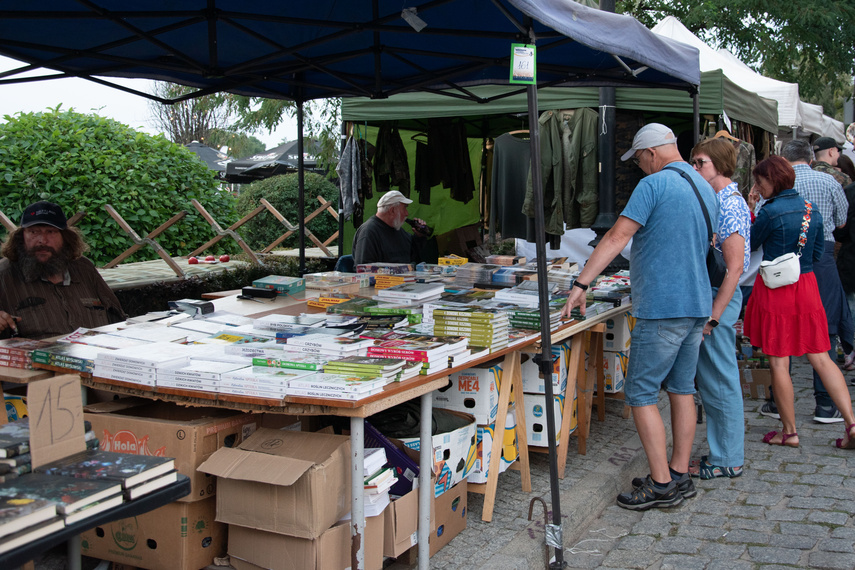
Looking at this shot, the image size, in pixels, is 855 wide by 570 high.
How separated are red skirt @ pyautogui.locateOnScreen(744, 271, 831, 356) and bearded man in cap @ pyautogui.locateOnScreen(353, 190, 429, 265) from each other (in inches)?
138

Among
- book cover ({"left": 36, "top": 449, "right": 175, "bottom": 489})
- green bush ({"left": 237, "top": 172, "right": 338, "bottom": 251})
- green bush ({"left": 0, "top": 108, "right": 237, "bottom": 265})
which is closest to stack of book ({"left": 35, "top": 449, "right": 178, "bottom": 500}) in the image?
book cover ({"left": 36, "top": 449, "right": 175, "bottom": 489})

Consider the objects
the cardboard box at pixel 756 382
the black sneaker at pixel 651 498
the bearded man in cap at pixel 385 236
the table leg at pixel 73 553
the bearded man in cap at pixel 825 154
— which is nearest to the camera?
the table leg at pixel 73 553

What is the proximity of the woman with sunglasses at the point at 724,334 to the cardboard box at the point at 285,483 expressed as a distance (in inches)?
95.7

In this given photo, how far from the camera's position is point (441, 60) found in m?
5.70

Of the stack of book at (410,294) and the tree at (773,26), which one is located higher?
the tree at (773,26)

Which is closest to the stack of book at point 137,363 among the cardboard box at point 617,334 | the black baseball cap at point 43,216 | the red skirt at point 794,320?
the black baseball cap at point 43,216

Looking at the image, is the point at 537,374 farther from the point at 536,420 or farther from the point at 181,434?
the point at 181,434

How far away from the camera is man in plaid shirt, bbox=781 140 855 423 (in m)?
5.49

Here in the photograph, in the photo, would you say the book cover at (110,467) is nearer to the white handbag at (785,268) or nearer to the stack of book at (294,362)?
the stack of book at (294,362)

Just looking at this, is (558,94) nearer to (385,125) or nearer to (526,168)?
(526,168)

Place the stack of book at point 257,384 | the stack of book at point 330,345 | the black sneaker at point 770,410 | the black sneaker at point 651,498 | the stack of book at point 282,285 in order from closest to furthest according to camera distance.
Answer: the stack of book at point 257,384, the stack of book at point 330,345, the black sneaker at point 651,498, the stack of book at point 282,285, the black sneaker at point 770,410

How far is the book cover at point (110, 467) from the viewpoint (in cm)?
188

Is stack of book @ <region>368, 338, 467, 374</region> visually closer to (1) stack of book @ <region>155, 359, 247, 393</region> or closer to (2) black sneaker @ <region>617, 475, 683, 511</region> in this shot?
(1) stack of book @ <region>155, 359, 247, 393</region>

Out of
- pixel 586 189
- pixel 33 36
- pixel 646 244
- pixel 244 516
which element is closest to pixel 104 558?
pixel 244 516
